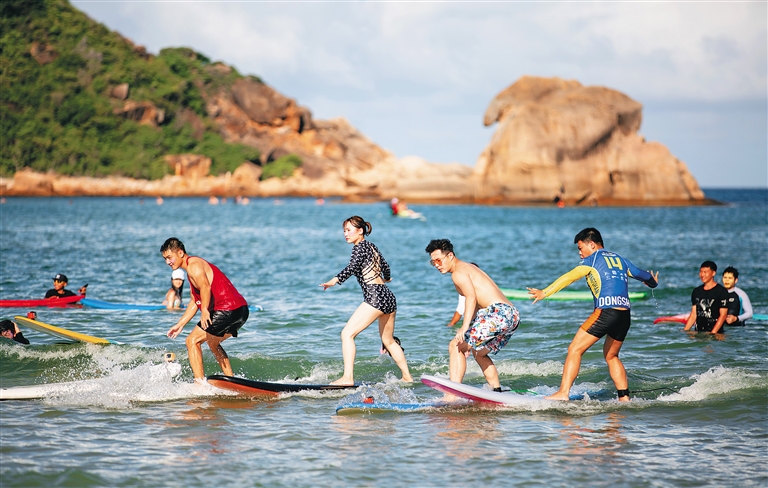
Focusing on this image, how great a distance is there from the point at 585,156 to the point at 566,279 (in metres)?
78.0

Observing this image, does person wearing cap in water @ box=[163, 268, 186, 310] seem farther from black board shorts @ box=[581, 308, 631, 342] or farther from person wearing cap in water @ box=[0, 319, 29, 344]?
black board shorts @ box=[581, 308, 631, 342]

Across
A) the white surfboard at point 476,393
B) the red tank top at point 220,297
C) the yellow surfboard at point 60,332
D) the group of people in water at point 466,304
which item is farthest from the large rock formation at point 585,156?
the red tank top at point 220,297

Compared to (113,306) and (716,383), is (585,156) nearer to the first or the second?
(113,306)

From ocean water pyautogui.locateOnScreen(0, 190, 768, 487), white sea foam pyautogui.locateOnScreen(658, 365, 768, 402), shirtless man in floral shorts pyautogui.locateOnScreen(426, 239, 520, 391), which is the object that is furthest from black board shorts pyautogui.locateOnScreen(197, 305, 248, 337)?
white sea foam pyautogui.locateOnScreen(658, 365, 768, 402)

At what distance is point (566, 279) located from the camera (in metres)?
8.56

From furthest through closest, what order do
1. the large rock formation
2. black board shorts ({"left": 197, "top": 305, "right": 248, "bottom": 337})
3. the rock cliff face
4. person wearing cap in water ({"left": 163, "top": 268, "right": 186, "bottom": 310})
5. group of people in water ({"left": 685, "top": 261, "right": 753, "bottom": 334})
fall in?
the rock cliff face → the large rock formation → person wearing cap in water ({"left": 163, "top": 268, "right": 186, "bottom": 310}) → group of people in water ({"left": 685, "top": 261, "right": 753, "bottom": 334}) → black board shorts ({"left": 197, "top": 305, "right": 248, "bottom": 337})

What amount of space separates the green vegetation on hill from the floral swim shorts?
361ft

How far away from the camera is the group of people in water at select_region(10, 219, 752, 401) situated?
8.97m

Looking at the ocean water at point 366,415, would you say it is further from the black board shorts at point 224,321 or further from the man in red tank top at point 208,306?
the black board shorts at point 224,321

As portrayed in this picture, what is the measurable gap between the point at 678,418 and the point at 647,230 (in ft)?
137

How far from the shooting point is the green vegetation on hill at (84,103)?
111875mm

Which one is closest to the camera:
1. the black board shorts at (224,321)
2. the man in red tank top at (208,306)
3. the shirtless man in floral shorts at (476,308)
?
the shirtless man in floral shorts at (476,308)

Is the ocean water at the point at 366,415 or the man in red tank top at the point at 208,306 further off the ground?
the man in red tank top at the point at 208,306

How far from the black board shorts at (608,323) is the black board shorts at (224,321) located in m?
4.15
